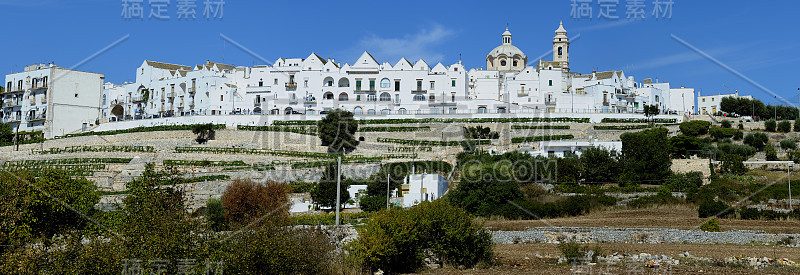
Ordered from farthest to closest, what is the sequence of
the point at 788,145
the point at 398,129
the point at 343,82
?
the point at 343,82 < the point at 398,129 < the point at 788,145

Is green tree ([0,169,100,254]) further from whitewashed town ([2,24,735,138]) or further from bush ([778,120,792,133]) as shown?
bush ([778,120,792,133])

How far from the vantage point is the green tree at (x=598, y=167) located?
4578cm

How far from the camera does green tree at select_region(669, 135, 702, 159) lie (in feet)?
172

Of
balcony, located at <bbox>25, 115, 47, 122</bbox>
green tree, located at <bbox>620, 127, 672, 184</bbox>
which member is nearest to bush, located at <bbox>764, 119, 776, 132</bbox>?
green tree, located at <bbox>620, 127, 672, 184</bbox>

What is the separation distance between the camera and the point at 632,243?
31484 millimetres

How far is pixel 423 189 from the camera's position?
41719 millimetres

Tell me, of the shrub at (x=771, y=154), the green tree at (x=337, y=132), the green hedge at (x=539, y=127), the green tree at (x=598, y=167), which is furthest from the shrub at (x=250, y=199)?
the shrub at (x=771, y=154)

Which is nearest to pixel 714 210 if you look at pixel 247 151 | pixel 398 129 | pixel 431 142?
pixel 431 142

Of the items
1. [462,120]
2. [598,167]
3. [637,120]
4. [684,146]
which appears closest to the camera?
[598,167]

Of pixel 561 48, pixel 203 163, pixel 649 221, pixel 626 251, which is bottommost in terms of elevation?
pixel 626 251

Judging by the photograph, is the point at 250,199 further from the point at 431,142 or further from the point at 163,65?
the point at 163,65

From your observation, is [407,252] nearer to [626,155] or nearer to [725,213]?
[725,213]

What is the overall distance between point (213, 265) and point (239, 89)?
53.7 m

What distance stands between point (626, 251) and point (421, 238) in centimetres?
760
